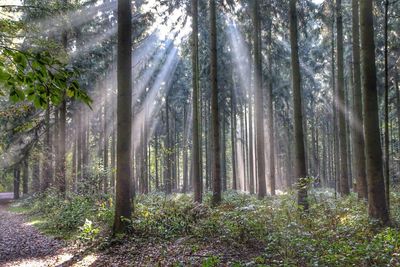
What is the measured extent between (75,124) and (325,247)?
25157mm

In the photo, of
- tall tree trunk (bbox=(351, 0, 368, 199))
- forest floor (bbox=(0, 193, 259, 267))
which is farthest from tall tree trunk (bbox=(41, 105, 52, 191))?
tall tree trunk (bbox=(351, 0, 368, 199))

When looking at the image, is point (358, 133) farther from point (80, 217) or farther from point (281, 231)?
point (80, 217)

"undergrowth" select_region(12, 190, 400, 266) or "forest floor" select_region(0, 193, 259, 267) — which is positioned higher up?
"undergrowth" select_region(12, 190, 400, 266)

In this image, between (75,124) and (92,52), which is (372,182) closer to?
(92,52)

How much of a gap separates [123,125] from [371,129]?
615 cm

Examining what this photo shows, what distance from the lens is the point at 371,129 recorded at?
29.0 feet

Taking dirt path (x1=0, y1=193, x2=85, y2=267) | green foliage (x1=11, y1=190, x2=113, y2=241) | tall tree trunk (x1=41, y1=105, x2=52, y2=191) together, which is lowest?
dirt path (x1=0, y1=193, x2=85, y2=267)

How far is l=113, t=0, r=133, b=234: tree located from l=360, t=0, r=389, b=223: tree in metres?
5.92

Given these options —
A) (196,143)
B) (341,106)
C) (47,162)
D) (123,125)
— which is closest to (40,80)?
(123,125)

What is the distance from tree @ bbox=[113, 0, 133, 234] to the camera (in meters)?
9.54

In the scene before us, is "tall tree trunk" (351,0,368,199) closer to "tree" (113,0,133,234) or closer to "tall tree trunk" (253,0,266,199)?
"tall tree trunk" (253,0,266,199)

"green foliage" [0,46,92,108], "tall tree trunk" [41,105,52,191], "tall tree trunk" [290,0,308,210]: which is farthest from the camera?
"tall tree trunk" [41,105,52,191]

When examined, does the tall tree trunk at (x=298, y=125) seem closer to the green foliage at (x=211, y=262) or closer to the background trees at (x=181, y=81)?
the background trees at (x=181, y=81)

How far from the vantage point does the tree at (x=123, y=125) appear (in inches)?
376
